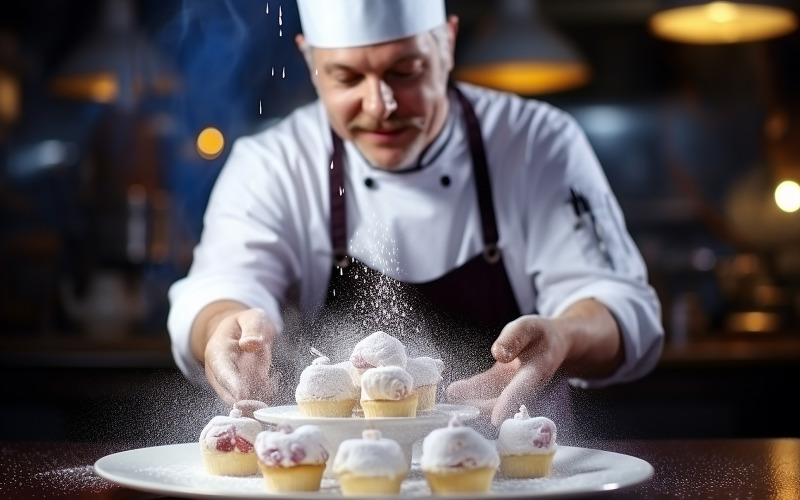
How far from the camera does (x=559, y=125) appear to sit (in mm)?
2711

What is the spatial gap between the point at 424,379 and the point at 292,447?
1.00 feet

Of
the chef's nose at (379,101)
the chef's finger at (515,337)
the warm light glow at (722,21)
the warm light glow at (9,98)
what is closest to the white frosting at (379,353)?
the chef's finger at (515,337)

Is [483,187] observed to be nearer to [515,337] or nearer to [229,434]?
[515,337]

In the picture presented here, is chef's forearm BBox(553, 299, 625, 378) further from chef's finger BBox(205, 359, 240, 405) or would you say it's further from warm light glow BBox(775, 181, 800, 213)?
warm light glow BBox(775, 181, 800, 213)

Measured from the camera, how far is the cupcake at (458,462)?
1346mm

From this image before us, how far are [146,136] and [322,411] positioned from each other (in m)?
4.77

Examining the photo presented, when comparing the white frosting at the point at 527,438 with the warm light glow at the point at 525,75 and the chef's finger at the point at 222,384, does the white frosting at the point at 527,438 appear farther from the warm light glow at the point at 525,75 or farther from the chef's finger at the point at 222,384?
the warm light glow at the point at 525,75

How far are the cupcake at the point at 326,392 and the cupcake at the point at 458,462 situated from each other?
211 millimetres

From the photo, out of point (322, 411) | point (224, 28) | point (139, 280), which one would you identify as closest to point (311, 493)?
point (322, 411)

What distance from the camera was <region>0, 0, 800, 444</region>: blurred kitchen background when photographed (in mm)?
5207

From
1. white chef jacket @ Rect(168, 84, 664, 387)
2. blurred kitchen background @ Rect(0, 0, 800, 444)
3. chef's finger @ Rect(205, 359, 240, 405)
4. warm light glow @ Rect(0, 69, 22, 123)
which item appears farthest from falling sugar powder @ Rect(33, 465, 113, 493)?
warm light glow @ Rect(0, 69, 22, 123)

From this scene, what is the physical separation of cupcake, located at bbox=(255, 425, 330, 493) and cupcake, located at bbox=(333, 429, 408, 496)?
0.04m

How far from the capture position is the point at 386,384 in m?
1.49

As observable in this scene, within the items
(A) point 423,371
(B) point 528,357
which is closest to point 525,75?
(B) point 528,357
